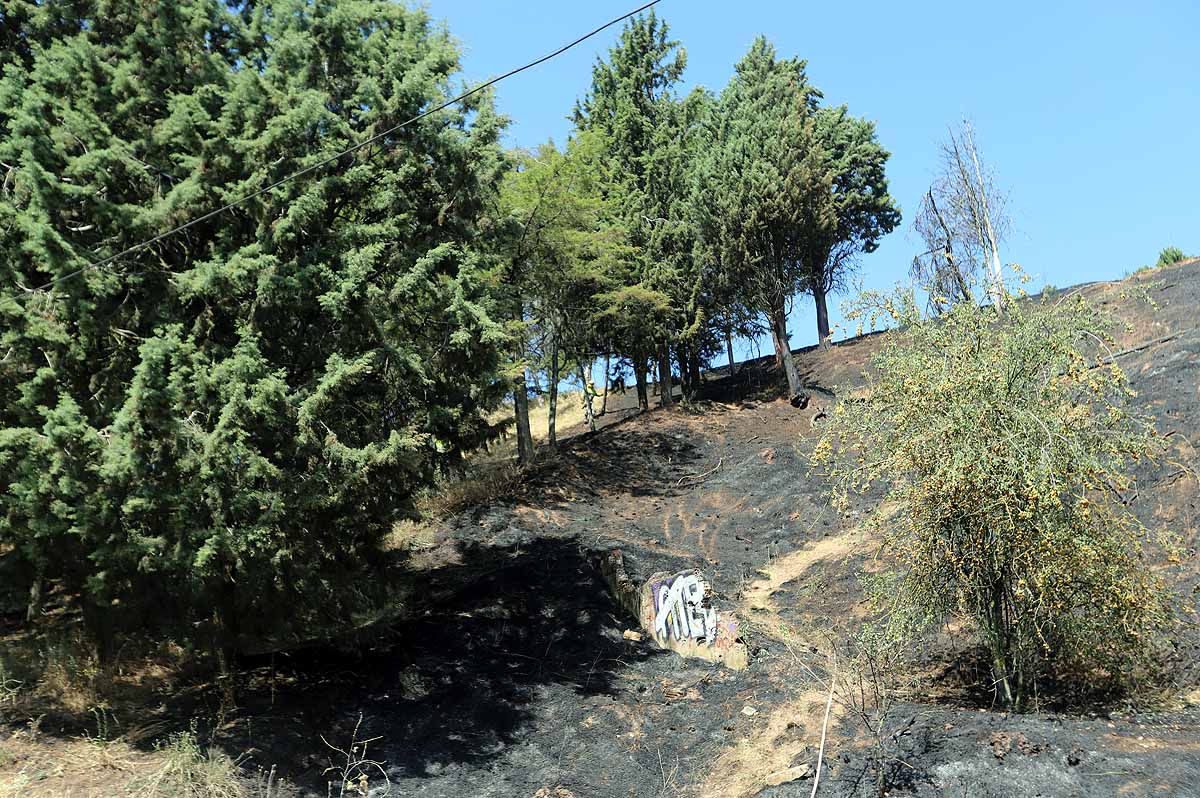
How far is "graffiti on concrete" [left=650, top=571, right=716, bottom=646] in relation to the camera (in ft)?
38.6

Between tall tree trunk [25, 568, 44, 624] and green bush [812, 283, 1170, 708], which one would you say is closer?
green bush [812, 283, 1170, 708]

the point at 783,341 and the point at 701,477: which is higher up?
the point at 783,341

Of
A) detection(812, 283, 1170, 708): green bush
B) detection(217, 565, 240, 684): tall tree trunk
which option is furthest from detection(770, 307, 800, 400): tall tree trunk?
detection(217, 565, 240, 684): tall tree trunk

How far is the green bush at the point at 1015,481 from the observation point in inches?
291

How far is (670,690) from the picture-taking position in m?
10.8

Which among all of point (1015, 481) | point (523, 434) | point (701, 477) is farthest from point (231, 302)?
point (701, 477)

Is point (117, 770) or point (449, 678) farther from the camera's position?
point (449, 678)

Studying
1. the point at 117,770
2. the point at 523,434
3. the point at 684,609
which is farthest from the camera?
the point at 523,434

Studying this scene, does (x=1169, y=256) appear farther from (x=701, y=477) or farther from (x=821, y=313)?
(x=701, y=477)

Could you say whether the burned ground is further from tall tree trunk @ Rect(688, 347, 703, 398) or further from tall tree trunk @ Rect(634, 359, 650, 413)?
tall tree trunk @ Rect(688, 347, 703, 398)

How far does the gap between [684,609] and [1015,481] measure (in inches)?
228

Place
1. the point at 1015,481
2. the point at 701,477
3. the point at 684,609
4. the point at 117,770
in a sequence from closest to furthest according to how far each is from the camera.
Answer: the point at 1015,481 → the point at 117,770 → the point at 684,609 → the point at 701,477

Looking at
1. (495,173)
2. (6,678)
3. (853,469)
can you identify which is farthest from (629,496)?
(6,678)

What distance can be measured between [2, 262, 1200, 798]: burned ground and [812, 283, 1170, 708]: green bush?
78cm
